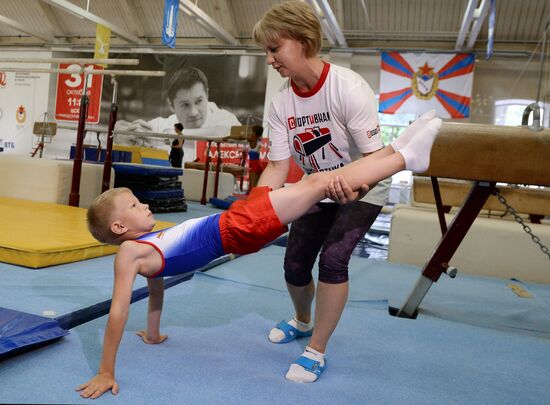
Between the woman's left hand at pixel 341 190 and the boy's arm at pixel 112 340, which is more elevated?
the woman's left hand at pixel 341 190

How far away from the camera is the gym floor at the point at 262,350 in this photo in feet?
4.44

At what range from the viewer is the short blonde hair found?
1517 millimetres

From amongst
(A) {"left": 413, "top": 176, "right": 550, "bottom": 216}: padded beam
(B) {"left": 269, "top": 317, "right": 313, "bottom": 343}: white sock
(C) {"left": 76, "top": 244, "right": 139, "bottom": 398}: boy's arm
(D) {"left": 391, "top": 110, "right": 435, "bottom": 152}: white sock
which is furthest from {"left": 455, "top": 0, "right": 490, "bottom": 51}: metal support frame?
(C) {"left": 76, "top": 244, "right": 139, "bottom": 398}: boy's arm

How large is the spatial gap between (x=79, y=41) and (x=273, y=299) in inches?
535

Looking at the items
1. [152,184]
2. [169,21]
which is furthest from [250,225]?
[169,21]

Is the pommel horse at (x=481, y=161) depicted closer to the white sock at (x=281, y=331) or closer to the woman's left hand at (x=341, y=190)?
the white sock at (x=281, y=331)

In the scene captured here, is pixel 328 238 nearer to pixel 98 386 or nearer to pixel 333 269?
pixel 333 269

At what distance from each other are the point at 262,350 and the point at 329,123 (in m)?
0.86

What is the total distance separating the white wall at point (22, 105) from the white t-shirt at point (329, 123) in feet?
45.9

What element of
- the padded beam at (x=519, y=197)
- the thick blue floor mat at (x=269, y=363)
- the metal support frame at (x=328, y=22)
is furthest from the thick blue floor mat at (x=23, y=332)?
the metal support frame at (x=328, y=22)

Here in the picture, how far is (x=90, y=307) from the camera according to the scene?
1.89 meters

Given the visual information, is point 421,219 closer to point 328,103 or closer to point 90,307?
point 328,103

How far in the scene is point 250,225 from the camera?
1455mm

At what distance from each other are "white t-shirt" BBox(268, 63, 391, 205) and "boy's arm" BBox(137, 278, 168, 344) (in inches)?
25.1
